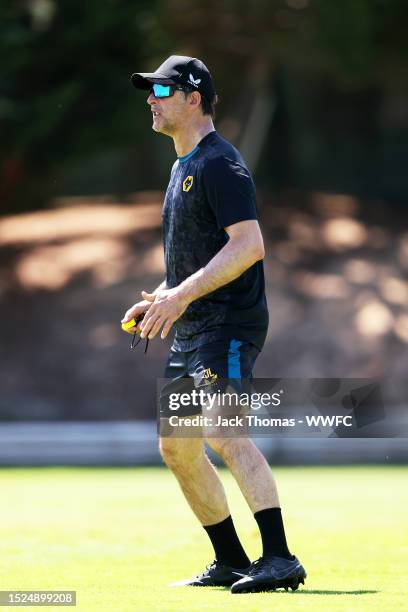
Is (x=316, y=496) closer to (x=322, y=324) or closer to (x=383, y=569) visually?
(x=383, y=569)

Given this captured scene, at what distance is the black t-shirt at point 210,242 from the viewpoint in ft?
20.7

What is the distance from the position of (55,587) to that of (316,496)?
5.73 metres

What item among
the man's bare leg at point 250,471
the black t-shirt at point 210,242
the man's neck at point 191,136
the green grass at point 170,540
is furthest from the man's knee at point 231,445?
the man's neck at point 191,136

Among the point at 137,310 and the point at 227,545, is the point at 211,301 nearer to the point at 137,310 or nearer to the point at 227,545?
the point at 137,310

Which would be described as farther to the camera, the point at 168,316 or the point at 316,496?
the point at 316,496

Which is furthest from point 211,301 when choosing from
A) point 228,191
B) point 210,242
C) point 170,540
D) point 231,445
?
point 170,540

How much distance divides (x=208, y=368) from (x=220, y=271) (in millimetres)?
473

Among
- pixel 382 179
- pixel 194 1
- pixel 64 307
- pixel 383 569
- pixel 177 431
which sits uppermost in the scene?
pixel 194 1

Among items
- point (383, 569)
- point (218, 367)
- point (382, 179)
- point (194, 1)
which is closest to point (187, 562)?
point (383, 569)

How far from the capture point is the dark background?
19.0 metres

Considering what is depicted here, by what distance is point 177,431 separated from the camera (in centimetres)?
641

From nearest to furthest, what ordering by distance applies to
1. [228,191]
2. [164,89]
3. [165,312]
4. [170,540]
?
1. [165,312]
2. [228,191]
3. [164,89]
4. [170,540]

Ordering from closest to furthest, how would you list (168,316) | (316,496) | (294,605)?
(294,605) < (168,316) < (316,496)

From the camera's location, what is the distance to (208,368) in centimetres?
627
